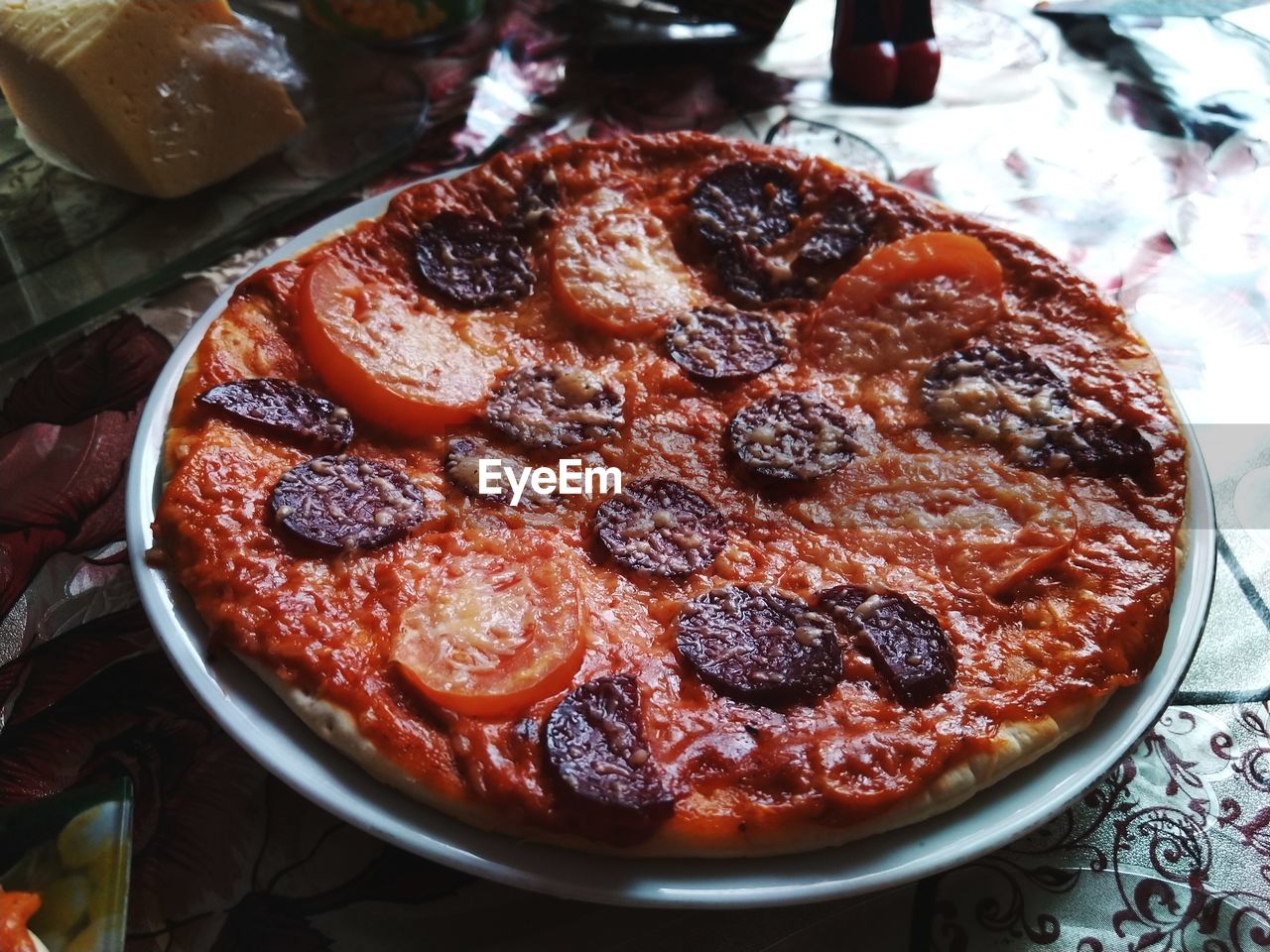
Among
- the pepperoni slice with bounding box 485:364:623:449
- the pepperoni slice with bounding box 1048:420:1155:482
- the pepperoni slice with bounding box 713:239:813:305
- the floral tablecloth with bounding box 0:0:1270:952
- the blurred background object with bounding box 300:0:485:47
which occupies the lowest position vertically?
the floral tablecloth with bounding box 0:0:1270:952

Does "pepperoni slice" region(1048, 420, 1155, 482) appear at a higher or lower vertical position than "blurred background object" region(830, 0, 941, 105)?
lower

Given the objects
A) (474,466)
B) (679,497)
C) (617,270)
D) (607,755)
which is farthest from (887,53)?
(607,755)

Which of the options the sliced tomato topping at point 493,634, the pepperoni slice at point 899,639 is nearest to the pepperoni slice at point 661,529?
the sliced tomato topping at point 493,634

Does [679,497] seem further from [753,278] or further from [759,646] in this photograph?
[753,278]

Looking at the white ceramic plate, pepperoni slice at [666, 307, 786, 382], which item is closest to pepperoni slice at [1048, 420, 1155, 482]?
the white ceramic plate

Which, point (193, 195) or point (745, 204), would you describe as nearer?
point (745, 204)

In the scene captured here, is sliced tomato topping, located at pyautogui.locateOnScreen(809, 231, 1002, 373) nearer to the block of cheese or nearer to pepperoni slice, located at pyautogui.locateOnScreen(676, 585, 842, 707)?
pepperoni slice, located at pyautogui.locateOnScreen(676, 585, 842, 707)

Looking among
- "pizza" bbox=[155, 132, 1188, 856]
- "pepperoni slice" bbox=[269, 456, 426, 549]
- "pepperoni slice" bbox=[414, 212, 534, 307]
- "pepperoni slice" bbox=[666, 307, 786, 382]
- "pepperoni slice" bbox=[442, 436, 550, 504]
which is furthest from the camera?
"pepperoni slice" bbox=[414, 212, 534, 307]
